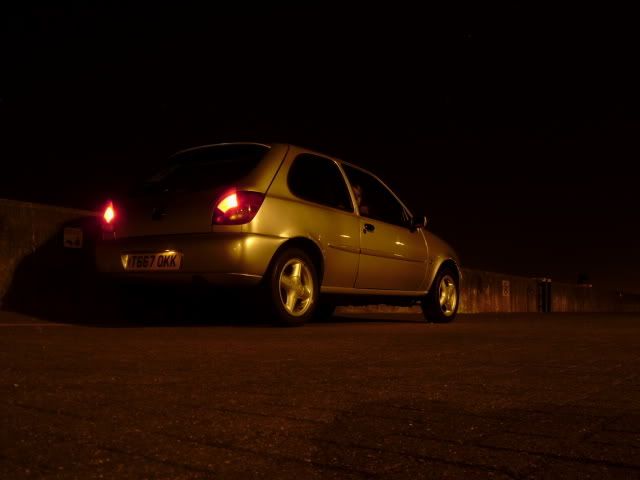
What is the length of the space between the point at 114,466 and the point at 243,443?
41cm

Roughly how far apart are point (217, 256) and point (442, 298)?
3.91 metres

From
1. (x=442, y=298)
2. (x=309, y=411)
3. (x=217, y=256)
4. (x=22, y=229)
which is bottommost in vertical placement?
(x=309, y=411)

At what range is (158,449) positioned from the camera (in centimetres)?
209

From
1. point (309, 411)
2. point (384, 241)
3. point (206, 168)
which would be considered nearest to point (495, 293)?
point (384, 241)

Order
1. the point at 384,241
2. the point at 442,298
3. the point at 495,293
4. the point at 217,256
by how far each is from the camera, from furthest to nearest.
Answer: the point at 495,293 < the point at 442,298 < the point at 384,241 < the point at 217,256

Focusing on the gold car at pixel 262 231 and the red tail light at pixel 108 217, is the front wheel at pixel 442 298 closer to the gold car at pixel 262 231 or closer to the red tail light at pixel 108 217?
the gold car at pixel 262 231

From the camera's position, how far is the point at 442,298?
30.7ft

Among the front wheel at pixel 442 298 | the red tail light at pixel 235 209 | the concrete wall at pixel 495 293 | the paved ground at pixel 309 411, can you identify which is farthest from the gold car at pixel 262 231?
the concrete wall at pixel 495 293

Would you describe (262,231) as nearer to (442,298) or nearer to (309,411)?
(442,298)

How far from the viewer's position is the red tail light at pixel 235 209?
20.8 feet

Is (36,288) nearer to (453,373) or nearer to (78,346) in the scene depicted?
(78,346)

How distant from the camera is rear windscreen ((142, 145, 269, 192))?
676 cm

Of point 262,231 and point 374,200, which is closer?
point 262,231

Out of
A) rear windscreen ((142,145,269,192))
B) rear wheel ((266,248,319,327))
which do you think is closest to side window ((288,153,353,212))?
rear windscreen ((142,145,269,192))
